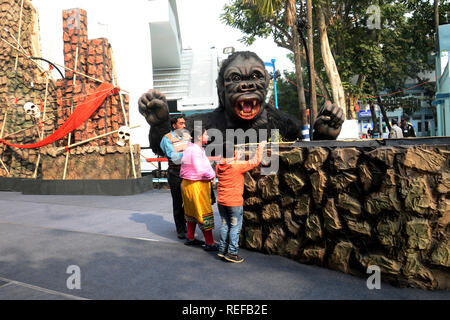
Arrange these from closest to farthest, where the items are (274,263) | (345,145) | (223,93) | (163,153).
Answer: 1. (345,145)
2. (274,263)
3. (223,93)
4. (163,153)

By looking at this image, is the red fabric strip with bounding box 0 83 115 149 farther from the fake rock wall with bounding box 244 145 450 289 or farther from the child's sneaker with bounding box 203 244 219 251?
the fake rock wall with bounding box 244 145 450 289

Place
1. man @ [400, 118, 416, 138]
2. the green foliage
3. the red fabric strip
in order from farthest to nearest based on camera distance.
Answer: the green foliage < man @ [400, 118, 416, 138] < the red fabric strip

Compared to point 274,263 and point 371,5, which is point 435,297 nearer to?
point 274,263

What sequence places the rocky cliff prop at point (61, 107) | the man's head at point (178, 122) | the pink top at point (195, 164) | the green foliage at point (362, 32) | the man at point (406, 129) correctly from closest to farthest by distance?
1. the pink top at point (195, 164)
2. the man's head at point (178, 122)
3. the rocky cliff prop at point (61, 107)
4. the man at point (406, 129)
5. the green foliage at point (362, 32)

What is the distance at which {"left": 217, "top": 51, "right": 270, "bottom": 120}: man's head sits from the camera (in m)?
3.48

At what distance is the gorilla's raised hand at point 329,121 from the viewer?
356 centimetres

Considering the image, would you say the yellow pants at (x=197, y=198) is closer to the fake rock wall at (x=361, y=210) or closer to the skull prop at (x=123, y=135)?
the fake rock wall at (x=361, y=210)

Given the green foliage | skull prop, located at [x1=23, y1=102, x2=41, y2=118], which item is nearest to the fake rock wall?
skull prop, located at [x1=23, y1=102, x2=41, y2=118]

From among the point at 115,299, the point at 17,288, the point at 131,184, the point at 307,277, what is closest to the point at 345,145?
the point at 307,277

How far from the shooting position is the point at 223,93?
3.77 metres

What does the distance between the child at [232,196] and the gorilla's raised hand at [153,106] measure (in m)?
0.90

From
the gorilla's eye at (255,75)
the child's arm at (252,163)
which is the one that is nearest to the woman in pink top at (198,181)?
the child's arm at (252,163)

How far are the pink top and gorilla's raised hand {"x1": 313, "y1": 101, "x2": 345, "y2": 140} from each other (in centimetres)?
125
